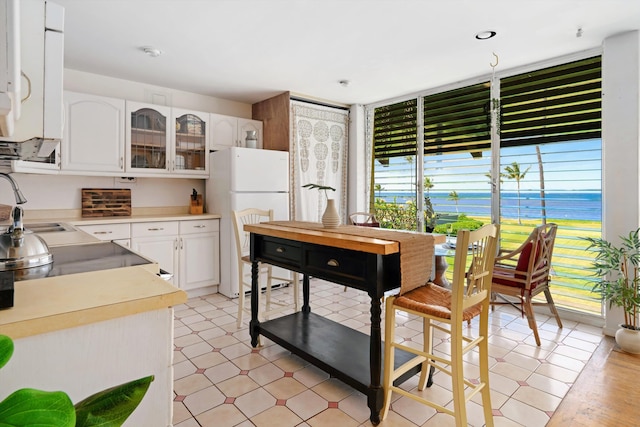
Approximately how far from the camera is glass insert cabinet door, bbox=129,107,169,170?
3.74m

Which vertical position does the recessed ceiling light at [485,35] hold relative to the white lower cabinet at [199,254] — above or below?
above

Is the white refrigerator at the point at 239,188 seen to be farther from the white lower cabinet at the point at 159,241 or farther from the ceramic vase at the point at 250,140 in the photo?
the white lower cabinet at the point at 159,241

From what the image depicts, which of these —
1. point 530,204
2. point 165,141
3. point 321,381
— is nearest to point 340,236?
point 321,381

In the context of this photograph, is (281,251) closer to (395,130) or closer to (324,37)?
(324,37)

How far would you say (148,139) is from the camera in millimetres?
3840

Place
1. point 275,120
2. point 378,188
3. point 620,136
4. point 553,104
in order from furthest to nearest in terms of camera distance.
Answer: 1. point 378,188
2. point 275,120
3. point 553,104
4. point 620,136

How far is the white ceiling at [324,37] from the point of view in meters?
2.40

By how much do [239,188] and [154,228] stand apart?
3.13 feet

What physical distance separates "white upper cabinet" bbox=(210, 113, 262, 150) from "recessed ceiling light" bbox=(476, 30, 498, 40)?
282cm

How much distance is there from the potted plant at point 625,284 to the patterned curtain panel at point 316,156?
118 inches

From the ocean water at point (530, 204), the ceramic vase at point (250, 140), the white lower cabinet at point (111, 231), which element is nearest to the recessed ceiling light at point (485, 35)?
the ocean water at point (530, 204)

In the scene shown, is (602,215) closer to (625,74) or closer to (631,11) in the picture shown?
(625,74)

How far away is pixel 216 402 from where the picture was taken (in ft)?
6.60

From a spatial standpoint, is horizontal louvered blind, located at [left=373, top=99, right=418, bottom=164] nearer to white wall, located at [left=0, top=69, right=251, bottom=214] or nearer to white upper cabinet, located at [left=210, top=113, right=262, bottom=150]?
white upper cabinet, located at [left=210, top=113, right=262, bottom=150]
